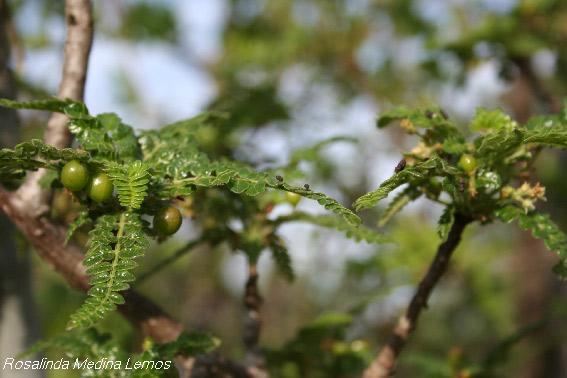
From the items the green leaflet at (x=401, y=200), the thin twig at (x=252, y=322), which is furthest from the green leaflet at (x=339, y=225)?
the thin twig at (x=252, y=322)

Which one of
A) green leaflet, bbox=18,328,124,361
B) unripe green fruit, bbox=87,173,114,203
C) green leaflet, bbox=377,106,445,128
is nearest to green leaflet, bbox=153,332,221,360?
green leaflet, bbox=18,328,124,361

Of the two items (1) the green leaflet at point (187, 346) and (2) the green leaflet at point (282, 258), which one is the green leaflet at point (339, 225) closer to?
(2) the green leaflet at point (282, 258)

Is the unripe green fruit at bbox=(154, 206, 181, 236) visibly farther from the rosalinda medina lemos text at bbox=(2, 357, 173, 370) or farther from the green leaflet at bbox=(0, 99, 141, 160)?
the rosalinda medina lemos text at bbox=(2, 357, 173, 370)

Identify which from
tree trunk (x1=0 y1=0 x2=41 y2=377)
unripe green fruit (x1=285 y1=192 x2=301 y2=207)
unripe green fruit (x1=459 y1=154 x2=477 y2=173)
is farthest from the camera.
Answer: tree trunk (x1=0 y1=0 x2=41 y2=377)

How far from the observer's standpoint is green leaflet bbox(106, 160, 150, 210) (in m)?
0.89

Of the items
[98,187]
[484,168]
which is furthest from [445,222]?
[98,187]

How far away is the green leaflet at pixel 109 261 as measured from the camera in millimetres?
810

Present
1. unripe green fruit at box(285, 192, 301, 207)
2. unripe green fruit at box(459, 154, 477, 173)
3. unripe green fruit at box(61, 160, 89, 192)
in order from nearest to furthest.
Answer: unripe green fruit at box(61, 160, 89, 192) → unripe green fruit at box(459, 154, 477, 173) → unripe green fruit at box(285, 192, 301, 207)

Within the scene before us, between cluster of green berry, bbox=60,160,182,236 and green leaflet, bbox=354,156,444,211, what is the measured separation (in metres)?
0.29

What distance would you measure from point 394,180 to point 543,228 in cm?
35

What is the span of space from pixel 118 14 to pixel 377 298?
3174mm

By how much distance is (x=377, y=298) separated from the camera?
160 centimetres

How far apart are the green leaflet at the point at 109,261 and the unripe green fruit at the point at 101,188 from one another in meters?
0.03

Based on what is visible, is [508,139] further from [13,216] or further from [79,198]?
[13,216]
